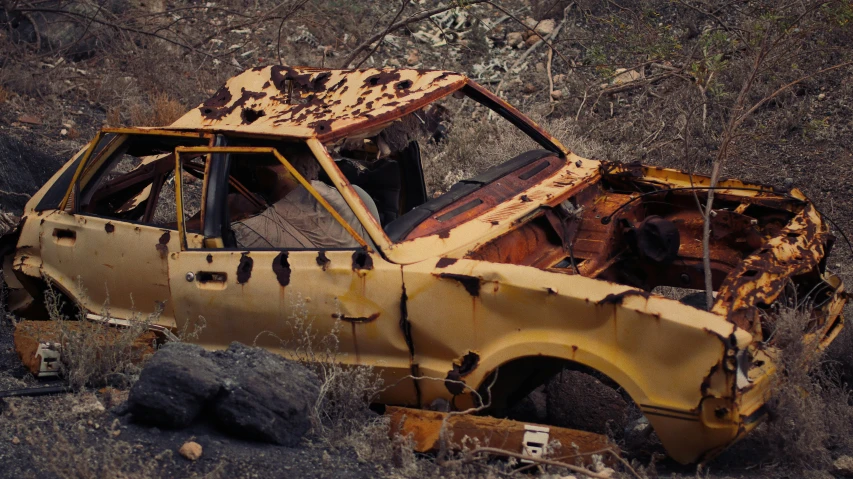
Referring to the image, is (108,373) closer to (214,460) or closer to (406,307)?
(214,460)

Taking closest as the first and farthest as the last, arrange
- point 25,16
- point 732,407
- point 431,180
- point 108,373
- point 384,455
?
point 732,407, point 384,455, point 108,373, point 431,180, point 25,16

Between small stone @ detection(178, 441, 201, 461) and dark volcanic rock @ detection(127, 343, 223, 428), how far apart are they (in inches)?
5.7

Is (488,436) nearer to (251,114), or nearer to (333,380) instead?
(333,380)

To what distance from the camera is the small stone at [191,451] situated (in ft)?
11.9

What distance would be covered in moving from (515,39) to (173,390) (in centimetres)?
867

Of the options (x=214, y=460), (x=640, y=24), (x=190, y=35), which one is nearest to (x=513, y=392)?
(x=214, y=460)

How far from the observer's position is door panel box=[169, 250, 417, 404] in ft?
13.8

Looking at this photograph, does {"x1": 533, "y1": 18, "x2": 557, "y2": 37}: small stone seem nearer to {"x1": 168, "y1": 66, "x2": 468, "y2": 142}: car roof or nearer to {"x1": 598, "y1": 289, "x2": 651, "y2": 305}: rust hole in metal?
{"x1": 168, "y1": 66, "x2": 468, "y2": 142}: car roof

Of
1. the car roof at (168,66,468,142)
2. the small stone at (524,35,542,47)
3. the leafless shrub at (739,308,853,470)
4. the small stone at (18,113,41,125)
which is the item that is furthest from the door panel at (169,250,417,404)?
the small stone at (524,35,542,47)

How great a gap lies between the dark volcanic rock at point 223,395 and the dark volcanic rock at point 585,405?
126 centimetres

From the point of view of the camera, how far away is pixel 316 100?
5016 mm

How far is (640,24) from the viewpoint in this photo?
32.5 ft

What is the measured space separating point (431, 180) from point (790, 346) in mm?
4868

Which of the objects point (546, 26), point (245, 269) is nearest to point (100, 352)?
point (245, 269)
